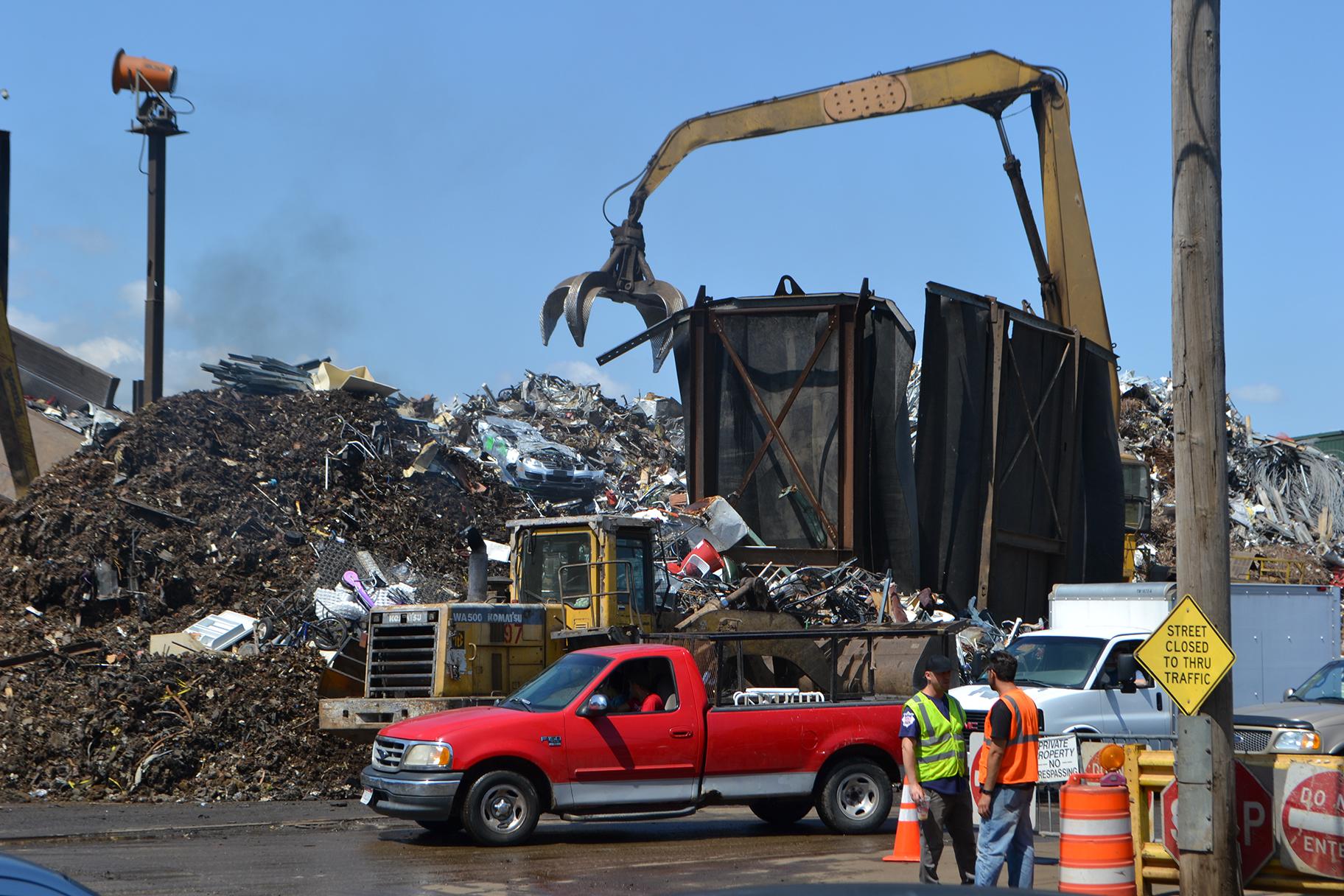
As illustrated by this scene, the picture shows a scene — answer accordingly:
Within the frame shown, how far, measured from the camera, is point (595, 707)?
11.5 metres

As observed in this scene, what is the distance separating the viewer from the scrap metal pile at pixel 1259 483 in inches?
1288

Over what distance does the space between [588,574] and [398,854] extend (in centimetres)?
429

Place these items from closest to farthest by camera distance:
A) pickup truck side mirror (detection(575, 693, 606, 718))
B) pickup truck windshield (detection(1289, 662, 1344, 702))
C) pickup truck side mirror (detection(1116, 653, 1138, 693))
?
pickup truck side mirror (detection(575, 693, 606, 718))
pickup truck windshield (detection(1289, 662, 1344, 702))
pickup truck side mirror (detection(1116, 653, 1138, 693))

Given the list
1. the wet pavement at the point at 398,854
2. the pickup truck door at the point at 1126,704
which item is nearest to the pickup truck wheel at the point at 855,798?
the wet pavement at the point at 398,854

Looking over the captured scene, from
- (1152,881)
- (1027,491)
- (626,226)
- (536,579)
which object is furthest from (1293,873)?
(626,226)

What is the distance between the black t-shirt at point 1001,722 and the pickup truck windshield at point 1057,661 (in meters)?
6.34

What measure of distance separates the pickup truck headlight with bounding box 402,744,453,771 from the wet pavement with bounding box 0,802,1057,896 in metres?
0.68

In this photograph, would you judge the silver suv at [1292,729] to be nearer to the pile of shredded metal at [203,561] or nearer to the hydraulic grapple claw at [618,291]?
the pile of shredded metal at [203,561]

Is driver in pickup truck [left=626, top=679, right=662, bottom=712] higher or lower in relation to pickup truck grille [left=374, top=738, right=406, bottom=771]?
A: higher

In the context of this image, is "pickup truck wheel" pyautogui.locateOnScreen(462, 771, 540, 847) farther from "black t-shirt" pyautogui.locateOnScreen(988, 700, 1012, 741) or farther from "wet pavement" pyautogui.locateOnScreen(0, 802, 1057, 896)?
"black t-shirt" pyautogui.locateOnScreen(988, 700, 1012, 741)

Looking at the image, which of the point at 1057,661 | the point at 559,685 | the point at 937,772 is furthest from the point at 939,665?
the point at 1057,661

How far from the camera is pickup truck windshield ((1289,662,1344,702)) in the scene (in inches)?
496

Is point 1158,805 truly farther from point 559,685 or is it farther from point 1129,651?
point 1129,651

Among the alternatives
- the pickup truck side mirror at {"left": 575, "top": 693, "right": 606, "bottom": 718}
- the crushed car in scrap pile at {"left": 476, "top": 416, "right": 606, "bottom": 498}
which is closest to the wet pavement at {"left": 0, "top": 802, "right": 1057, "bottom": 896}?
the pickup truck side mirror at {"left": 575, "top": 693, "right": 606, "bottom": 718}
